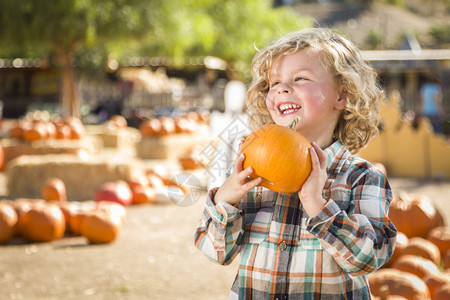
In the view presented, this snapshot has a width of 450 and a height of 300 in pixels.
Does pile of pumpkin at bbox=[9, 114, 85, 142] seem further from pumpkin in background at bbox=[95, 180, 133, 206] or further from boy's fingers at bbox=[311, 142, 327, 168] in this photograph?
boy's fingers at bbox=[311, 142, 327, 168]

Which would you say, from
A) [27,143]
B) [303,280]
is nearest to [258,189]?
[303,280]

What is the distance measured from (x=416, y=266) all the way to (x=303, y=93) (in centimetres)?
244

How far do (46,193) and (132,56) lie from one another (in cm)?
2353

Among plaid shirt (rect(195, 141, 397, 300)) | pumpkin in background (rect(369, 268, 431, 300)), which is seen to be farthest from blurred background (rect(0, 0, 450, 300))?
pumpkin in background (rect(369, 268, 431, 300))

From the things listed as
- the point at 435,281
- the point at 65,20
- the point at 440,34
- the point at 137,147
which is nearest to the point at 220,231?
the point at 435,281

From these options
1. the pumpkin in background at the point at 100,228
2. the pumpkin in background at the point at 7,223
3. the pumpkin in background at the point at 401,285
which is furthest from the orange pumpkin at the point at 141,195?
the pumpkin in background at the point at 401,285

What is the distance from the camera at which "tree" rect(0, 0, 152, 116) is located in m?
15.8

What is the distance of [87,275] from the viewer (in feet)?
15.4

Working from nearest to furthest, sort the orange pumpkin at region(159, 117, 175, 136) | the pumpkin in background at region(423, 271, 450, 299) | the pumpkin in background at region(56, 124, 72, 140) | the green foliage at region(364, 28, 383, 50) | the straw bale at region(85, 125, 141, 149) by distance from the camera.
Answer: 1. the pumpkin in background at region(423, 271, 450, 299)
2. the pumpkin in background at region(56, 124, 72, 140)
3. the orange pumpkin at region(159, 117, 175, 136)
4. the straw bale at region(85, 125, 141, 149)
5. the green foliage at region(364, 28, 383, 50)

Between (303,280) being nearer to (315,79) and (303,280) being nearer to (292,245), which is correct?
(292,245)

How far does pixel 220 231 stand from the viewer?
1888 millimetres

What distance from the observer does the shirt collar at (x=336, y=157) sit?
197cm

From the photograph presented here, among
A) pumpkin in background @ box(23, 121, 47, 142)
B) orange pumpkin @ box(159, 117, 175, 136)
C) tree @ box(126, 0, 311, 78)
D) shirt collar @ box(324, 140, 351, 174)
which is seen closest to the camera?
shirt collar @ box(324, 140, 351, 174)

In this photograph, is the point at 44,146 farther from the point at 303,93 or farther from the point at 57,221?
the point at 303,93
